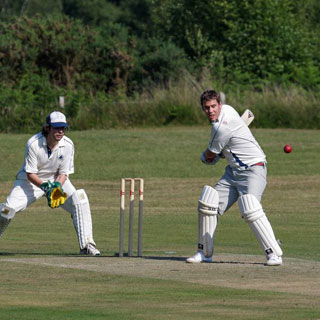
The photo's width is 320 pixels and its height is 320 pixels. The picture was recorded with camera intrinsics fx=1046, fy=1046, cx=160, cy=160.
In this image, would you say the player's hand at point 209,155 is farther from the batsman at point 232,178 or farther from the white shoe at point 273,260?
the white shoe at point 273,260

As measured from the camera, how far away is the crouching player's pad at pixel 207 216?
9797 mm

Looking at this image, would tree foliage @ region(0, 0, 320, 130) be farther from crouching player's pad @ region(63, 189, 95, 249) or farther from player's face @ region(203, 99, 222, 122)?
player's face @ region(203, 99, 222, 122)

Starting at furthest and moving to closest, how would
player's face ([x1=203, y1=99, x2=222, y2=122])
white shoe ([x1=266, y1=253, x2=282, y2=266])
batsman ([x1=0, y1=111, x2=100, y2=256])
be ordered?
1. batsman ([x1=0, y1=111, x2=100, y2=256])
2. player's face ([x1=203, y1=99, x2=222, y2=122])
3. white shoe ([x1=266, y1=253, x2=282, y2=266])

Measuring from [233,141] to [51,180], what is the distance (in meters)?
2.25

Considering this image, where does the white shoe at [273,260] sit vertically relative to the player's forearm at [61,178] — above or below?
below

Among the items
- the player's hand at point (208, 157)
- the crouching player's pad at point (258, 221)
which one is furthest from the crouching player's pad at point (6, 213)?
the crouching player's pad at point (258, 221)

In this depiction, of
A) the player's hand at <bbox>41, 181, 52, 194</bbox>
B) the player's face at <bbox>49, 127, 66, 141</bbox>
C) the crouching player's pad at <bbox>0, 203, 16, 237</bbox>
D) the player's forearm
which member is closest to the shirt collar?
the player's face at <bbox>49, 127, 66, 141</bbox>

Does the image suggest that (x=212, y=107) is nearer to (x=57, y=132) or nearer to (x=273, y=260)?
(x=273, y=260)

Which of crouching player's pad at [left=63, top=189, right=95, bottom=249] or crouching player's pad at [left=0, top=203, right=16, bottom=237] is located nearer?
crouching player's pad at [left=0, top=203, right=16, bottom=237]

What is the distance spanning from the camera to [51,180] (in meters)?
11.0

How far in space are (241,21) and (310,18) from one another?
19347mm

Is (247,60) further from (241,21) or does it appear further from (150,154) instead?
(150,154)

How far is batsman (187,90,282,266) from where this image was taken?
959cm

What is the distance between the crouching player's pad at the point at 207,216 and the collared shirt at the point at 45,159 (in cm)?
180
